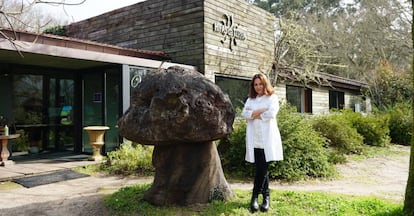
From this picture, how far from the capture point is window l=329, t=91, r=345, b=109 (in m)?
18.3

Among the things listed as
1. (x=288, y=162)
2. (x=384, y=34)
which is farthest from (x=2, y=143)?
(x=384, y=34)

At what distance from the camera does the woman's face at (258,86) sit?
3.96m

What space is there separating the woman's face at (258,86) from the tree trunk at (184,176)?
0.97m

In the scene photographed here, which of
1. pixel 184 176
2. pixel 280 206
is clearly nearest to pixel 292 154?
pixel 280 206

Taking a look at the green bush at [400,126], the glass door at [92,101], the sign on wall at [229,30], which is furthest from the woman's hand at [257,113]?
the green bush at [400,126]

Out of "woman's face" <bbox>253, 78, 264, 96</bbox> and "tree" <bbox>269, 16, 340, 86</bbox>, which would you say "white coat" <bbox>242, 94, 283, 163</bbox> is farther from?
"tree" <bbox>269, 16, 340, 86</bbox>

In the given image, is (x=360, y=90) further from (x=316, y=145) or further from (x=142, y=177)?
(x=142, y=177)

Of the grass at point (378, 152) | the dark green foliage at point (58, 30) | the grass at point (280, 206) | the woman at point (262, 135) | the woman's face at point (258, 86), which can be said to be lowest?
the grass at point (378, 152)

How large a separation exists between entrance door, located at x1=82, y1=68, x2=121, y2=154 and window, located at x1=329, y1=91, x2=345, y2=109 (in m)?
13.7

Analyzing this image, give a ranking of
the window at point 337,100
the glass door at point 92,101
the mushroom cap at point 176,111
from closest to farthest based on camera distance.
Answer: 1. the mushroom cap at point 176,111
2. the glass door at point 92,101
3. the window at point 337,100

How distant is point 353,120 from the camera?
11.2 meters

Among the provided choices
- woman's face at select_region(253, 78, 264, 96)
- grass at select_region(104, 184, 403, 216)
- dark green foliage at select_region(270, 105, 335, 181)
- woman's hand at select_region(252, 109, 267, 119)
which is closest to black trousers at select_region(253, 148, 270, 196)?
grass at select_region(104, 184, 403, 216)

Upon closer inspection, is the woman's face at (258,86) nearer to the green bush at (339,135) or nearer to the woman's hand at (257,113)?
the woman's hand at (257,113)

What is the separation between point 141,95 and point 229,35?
7.47 m
